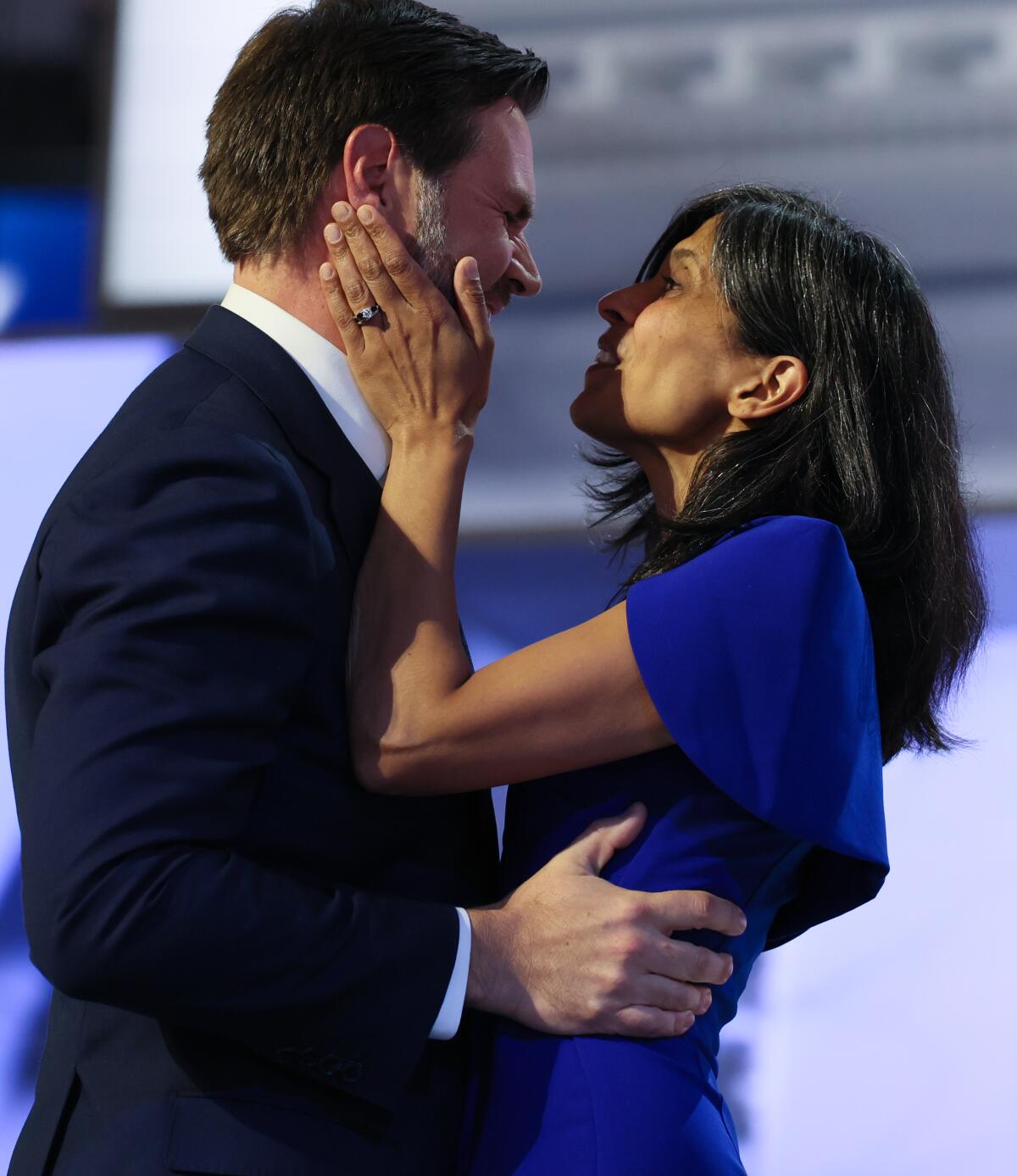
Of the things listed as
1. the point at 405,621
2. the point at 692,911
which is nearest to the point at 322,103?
the point at 405,621

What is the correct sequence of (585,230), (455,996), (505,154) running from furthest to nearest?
(585,230)
(505,154)
(455,996)

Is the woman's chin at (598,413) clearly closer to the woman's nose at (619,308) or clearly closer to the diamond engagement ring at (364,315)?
the woman's nose at (619,308)

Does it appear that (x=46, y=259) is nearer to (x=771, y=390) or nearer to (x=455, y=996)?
(x=771, y=390)

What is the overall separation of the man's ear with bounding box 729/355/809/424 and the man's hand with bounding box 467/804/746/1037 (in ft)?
1.53

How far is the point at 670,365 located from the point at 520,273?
0.55ft

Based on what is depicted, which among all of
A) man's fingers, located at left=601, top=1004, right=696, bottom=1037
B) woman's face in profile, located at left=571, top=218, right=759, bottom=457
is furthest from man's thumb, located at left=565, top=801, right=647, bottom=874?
woman's face in profile, located at left=571, top=218, right=759, bottom=457

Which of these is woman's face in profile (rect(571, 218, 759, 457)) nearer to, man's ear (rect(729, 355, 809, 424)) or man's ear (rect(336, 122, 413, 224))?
man's ear (rect(729, 355, 809, 424))

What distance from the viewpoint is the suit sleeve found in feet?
2.59

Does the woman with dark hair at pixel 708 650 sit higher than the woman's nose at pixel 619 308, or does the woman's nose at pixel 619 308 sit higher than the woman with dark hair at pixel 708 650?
the woman's nose at pixel 619 308

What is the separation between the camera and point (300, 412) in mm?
1003

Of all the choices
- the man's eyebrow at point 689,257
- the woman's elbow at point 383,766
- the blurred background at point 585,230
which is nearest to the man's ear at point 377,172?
the man's eyebrow at point 689,257

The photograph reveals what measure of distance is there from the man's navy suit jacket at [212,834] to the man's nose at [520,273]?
0.35m

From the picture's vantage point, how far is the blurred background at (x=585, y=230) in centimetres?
228

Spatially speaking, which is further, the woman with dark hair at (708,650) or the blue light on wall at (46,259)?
the blue light on wall at (46,259)
